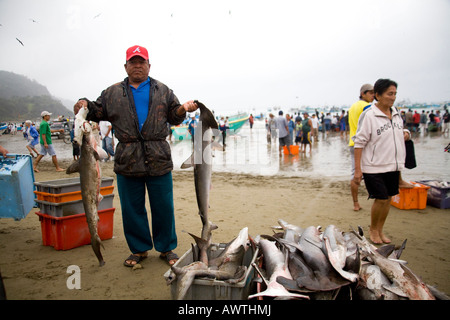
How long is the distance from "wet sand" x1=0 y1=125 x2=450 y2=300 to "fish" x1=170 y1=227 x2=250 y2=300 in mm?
731

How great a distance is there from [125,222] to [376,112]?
13.9ft

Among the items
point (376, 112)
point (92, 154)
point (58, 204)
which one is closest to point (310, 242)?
point (376, 112)

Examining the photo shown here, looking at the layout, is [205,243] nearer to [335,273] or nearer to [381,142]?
[335,273]

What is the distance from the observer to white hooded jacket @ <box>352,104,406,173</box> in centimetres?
437

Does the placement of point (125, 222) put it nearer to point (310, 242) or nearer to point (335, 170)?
point (310, 242)

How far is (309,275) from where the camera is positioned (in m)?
2.85

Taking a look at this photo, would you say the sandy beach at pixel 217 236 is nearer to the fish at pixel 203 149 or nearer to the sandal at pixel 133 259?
the sandal at pixel 133 259

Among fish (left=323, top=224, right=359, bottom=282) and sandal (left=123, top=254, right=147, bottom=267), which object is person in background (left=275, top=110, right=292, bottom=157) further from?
sandal (left=123, top=254, right=147, bottom=267)

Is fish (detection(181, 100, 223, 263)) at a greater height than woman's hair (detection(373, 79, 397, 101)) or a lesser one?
lesser

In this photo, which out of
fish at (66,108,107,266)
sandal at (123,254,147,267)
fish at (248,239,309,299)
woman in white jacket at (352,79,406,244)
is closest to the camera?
fish at (248,239,309,299)

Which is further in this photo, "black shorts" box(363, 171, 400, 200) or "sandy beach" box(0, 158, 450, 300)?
"black shorts" box(363, 171, 400, 200)

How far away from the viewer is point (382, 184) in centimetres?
439

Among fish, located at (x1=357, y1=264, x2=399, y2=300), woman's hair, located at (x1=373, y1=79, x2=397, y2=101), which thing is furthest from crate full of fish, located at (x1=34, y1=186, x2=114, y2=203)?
woman's hair, located at (x1=373, y1=79, x2=397, y2=101)

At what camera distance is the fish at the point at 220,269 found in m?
2.58
